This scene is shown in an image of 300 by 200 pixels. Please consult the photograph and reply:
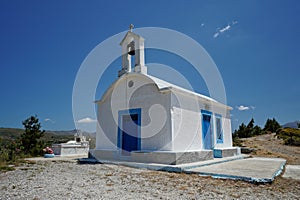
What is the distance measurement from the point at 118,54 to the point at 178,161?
20.9ft

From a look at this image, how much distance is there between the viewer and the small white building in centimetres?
806

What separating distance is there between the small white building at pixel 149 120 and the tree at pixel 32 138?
511 centimetres

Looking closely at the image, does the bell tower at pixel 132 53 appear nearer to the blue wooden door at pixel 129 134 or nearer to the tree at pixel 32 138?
the blue wooden door at pixel 129 134

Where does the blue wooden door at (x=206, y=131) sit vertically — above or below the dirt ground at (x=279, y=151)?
above

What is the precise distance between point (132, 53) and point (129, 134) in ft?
13.4

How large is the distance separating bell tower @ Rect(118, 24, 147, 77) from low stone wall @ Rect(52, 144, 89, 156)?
647 cm

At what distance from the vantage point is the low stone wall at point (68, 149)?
13062 millimetres

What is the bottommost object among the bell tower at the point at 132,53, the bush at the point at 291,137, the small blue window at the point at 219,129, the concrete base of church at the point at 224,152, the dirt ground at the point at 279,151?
the dirt ground at the point at 279,151

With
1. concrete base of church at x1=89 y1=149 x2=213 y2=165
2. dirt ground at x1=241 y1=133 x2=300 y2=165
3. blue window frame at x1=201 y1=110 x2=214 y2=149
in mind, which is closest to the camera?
concrete base of church at x1=89 y1=149 x2=213 y2=165

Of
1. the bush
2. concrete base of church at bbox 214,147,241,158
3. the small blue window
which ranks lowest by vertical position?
concrete base of church at bbox 214,147,241,158

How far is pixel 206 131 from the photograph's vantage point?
10.4m

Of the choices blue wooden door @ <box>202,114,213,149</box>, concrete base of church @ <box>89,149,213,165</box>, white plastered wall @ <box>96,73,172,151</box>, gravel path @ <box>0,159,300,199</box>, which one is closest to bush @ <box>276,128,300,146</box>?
blue wooden door @ <box>202,114,213,149</box>

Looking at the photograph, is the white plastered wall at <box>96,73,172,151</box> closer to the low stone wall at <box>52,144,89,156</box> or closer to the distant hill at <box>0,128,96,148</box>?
the distant hill at <box>0,128,96,148</box>

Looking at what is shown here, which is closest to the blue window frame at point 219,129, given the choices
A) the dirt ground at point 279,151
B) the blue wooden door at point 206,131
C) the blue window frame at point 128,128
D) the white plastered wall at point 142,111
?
the blue wooden door at point 206,131
